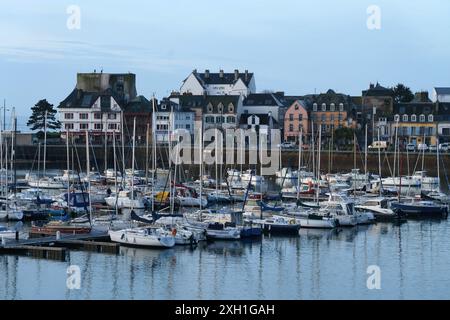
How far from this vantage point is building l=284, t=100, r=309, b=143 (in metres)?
91.9

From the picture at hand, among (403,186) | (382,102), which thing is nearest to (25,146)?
(382,102)

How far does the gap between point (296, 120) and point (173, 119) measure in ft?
37.7

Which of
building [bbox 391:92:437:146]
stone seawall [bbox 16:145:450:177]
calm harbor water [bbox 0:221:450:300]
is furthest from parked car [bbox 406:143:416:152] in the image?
calm harbor water [bbox 0:221:450:300]

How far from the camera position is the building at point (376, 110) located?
294 feet

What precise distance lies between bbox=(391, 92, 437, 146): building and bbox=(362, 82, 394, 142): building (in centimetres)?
115

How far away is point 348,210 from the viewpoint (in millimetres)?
46938

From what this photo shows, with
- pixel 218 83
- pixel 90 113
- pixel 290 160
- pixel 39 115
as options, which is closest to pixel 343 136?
pixel 290 160

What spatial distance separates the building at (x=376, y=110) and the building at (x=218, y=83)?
11.1 meters

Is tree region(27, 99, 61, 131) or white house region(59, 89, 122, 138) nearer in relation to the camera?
white house region(59, 89, 122, 138)

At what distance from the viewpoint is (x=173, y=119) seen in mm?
88562

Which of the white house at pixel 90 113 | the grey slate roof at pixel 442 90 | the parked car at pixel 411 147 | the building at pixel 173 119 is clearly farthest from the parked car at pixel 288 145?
the grey slate roof at pixel 442 90

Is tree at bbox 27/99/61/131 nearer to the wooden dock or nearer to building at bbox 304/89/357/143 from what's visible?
building at bbox 304/89/357/143

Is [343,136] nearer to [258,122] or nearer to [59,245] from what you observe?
[258,122]

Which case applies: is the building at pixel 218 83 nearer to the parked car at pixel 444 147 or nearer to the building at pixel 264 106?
the building at pixel 264 106
